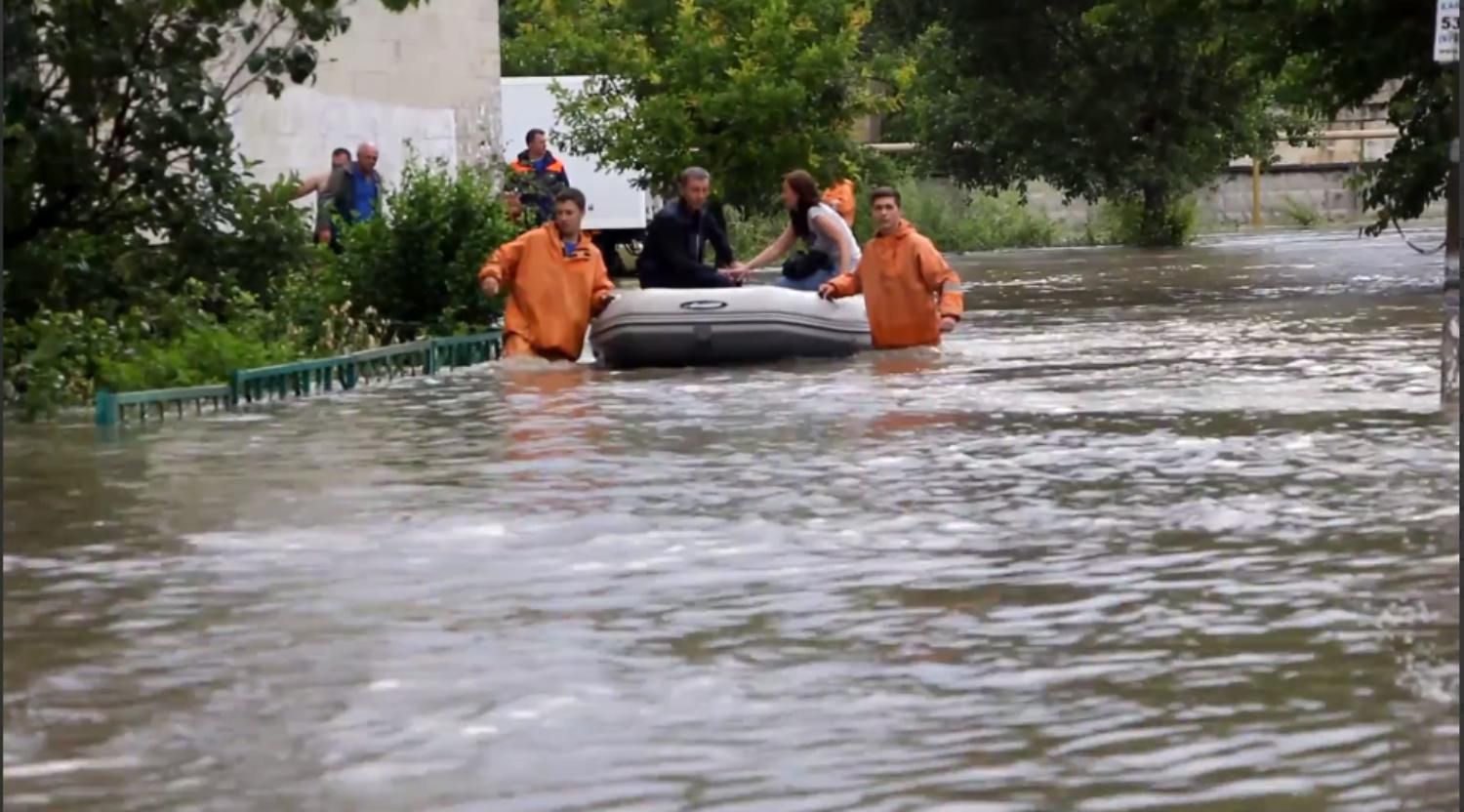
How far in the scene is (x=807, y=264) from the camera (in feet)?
73.3

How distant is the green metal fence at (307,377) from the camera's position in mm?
15641

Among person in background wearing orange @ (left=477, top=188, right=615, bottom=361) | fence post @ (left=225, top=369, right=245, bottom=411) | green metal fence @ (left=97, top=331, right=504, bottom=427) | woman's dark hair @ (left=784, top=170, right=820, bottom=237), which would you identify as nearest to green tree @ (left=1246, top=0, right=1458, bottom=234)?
woman's dark hair @ (left=784, top=170, right=820, bottom=237)

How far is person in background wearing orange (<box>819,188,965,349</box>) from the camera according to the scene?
20.6m

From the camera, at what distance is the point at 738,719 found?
7.02m

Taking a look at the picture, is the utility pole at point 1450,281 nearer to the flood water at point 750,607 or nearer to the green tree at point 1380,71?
the flood water at point 750,607

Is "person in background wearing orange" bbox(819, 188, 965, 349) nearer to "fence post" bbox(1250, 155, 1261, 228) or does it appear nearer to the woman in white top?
the woman in white top

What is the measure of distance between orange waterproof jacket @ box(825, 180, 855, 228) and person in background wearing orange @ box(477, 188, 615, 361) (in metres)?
3.76

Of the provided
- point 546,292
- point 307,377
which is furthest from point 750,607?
point 546,292

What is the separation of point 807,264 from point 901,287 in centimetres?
179

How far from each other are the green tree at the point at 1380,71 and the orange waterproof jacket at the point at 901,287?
19.3 feet

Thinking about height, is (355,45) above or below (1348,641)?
above

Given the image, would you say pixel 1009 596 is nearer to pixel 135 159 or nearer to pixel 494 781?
pixel 494 781

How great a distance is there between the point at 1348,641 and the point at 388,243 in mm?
13786

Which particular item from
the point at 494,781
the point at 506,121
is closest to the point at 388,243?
the point at 494,781
